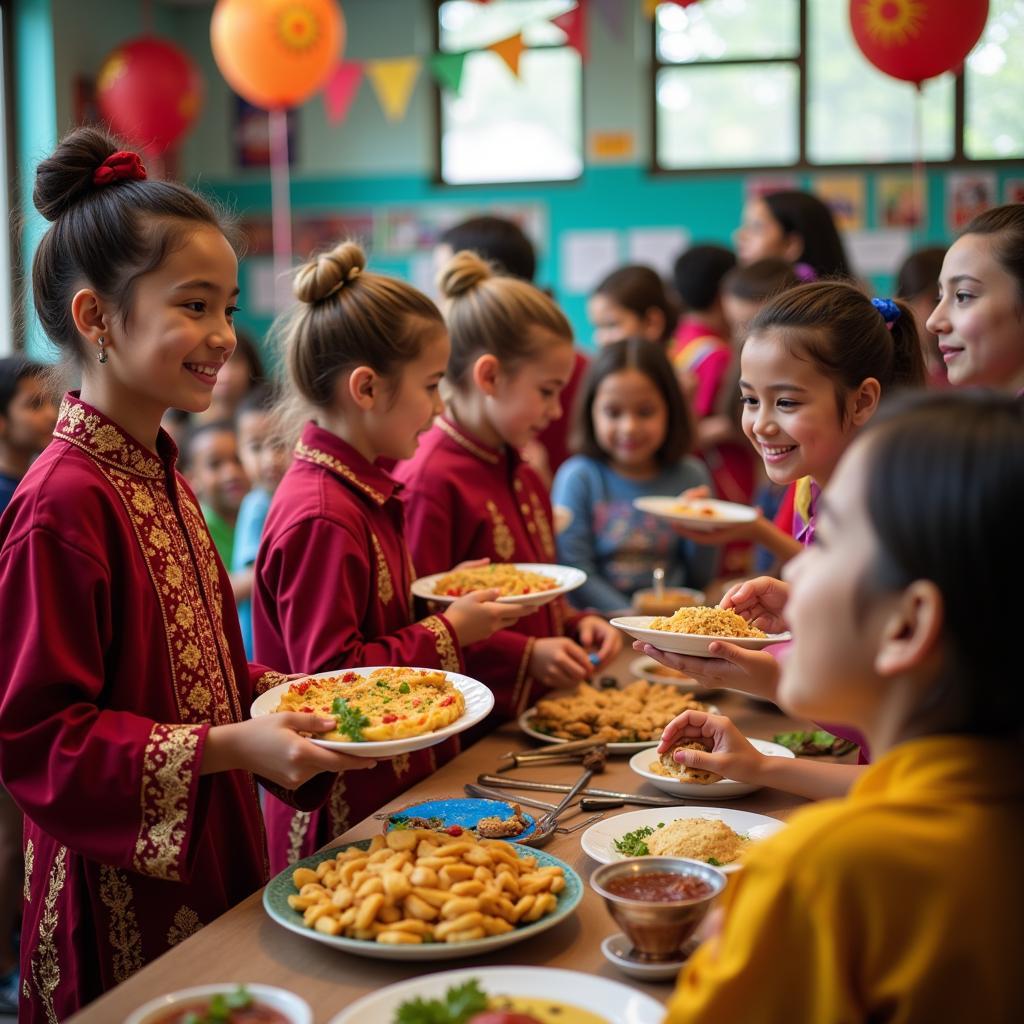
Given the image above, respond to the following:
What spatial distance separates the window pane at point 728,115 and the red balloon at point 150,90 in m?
2.97

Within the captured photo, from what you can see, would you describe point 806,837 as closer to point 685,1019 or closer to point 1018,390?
point 685,1019

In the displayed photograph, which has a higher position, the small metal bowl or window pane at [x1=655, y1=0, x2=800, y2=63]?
window pane at [x1=655, y1=0, x2=800, y2=63]

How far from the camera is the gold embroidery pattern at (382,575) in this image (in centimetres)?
225

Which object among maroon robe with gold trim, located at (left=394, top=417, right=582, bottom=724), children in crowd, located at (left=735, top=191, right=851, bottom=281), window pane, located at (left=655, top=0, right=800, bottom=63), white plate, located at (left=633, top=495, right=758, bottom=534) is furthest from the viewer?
window pane, located at (left=655, top=0, right=800, bottom=63)

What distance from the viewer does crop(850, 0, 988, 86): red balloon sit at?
3.89m

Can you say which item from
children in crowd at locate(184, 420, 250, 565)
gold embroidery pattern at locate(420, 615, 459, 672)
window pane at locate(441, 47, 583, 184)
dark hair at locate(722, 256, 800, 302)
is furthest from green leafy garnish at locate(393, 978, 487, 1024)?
window pane at locate(441, 47, 583, 184)

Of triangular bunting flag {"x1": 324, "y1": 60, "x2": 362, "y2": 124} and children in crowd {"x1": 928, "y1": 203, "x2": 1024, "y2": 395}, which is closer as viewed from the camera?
children in crowd {"x1": 928, "y1": 203, "x2": 1024, "y2": 395}

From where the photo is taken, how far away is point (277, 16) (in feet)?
19.3

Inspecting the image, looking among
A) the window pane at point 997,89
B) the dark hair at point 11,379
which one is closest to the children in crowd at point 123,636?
the dark hair at point 11,379

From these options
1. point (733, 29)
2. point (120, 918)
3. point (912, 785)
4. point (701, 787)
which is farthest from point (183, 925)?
point (733, 29)

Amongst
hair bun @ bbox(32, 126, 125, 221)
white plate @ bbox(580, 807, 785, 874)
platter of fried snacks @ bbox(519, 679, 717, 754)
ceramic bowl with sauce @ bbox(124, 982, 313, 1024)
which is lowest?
platter of fried snacks @ bbox(519, 679, 717, 754)

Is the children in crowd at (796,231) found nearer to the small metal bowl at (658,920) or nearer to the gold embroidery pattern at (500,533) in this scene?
the gold embroidery pattern at (500,533)

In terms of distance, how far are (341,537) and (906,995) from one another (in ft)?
4.46

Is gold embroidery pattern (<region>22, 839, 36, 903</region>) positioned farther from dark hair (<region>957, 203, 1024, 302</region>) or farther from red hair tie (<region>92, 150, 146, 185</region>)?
dark hair (<region>957, 203, 1024, 302</region>)
